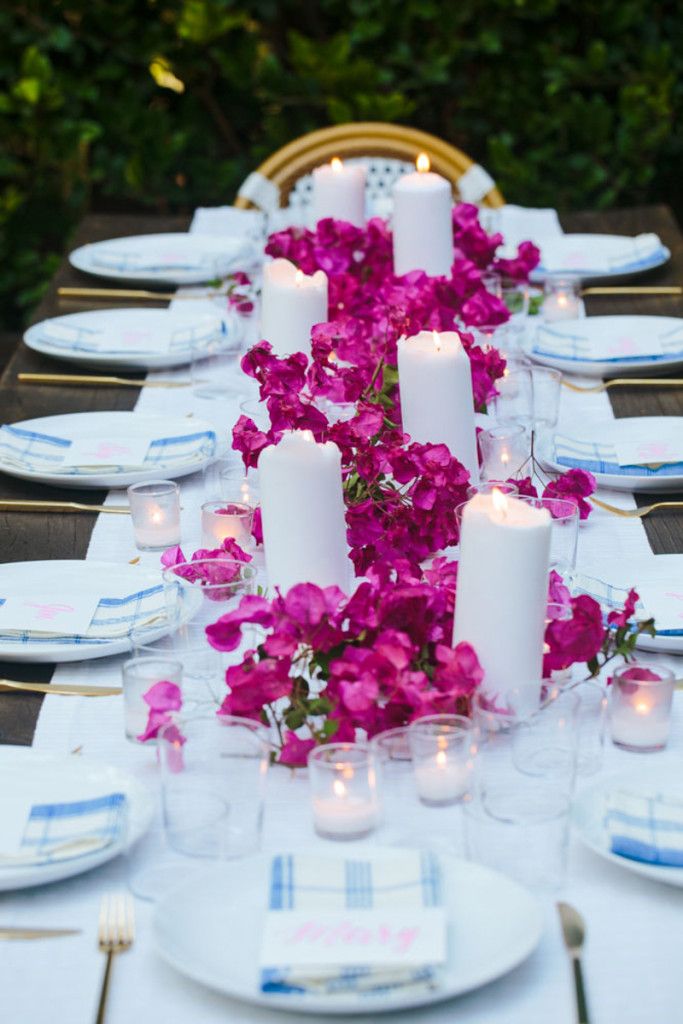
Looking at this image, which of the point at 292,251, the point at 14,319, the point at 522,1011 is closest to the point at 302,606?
the point at 522,1011

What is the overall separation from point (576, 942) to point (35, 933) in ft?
1.17

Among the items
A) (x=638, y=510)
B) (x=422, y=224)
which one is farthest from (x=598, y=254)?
(x=638, y=510)

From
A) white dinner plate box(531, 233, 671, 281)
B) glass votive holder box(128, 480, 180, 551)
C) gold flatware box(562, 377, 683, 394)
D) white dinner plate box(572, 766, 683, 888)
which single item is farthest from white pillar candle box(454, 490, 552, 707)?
white dinner plate box(531, 233, 671, 281)

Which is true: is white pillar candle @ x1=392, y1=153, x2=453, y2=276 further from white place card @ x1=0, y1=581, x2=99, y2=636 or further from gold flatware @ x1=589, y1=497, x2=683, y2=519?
white place card @ x1=0, y1=581, x2=99, y2=636

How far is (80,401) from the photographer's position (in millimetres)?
2209

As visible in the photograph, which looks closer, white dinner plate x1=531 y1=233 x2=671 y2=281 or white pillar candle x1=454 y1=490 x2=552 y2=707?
white pillar candle x1=454 y1=490 x2=552 y2=707

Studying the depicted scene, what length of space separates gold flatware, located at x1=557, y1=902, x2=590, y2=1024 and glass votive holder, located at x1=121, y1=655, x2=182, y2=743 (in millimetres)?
370

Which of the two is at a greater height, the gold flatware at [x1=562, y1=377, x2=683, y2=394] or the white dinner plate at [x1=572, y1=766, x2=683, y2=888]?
the gold flatware at [x1=562, y1=377, x2=683, y2=394]

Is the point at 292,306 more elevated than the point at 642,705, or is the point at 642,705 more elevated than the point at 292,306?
the point at 292,306

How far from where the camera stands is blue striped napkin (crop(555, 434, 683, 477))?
1.84 metres

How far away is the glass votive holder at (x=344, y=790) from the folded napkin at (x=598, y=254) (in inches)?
73.7

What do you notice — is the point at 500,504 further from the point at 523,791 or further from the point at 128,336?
the point at 128,336

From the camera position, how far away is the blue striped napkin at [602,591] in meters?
1.47

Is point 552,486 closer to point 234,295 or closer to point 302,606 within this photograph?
point 302,606
